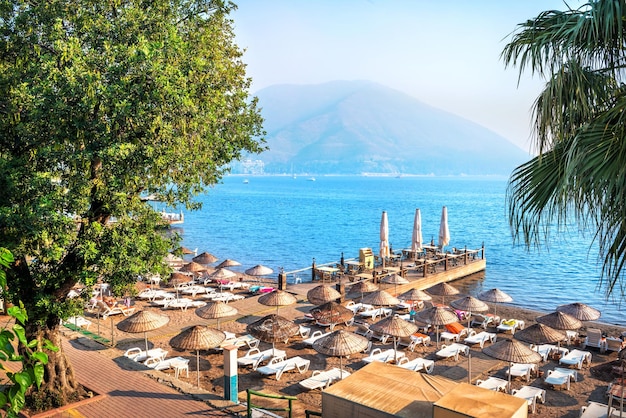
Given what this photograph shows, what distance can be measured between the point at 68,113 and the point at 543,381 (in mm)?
14598

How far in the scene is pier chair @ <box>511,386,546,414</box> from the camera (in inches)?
502

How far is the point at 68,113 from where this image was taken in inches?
339

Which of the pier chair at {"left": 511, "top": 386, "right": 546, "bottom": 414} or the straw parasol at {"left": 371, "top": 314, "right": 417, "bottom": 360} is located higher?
the straw parasol at {"left": 371, "top": 314, "right": 417, "bottom": 360}

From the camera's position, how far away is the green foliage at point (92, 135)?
28.6ft

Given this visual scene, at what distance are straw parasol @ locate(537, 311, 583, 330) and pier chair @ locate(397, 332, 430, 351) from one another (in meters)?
3.95

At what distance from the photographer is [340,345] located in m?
13.5

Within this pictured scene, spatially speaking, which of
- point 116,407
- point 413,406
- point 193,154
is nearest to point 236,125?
point 193,154

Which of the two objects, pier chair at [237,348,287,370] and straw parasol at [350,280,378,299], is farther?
straw parasol at [350,280,378,299]

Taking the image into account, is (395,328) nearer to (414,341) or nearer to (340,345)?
(414,341)

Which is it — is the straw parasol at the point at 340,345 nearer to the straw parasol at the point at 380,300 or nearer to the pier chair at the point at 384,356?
the pier chair at the point at 384,356

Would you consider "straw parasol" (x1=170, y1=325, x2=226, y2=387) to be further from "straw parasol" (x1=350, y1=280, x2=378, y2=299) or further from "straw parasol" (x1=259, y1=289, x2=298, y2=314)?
"straw parasol" (x1=350, y1=280, x2=378, y2=299)

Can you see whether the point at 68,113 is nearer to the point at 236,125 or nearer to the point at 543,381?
the point at 236,125

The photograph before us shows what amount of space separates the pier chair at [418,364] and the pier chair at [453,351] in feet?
3.16

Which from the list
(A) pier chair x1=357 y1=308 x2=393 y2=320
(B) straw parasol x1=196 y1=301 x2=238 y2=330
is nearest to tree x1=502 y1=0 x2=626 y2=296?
(B) straw parasol x1=196 y1=301 x2=238 y2=330
